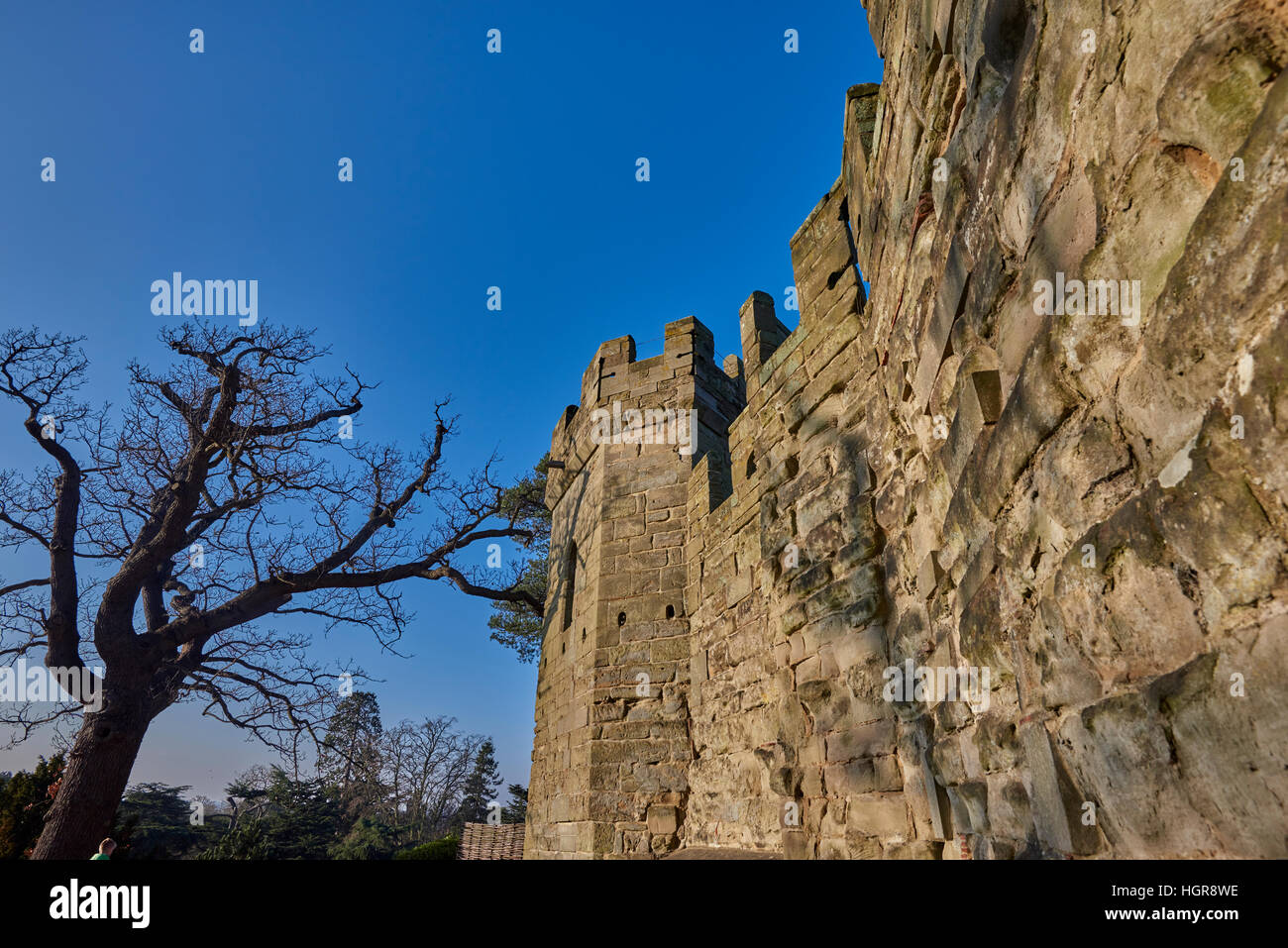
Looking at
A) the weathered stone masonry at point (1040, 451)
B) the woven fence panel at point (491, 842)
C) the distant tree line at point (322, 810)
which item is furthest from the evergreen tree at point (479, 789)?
the weathered stone masonry at point (1040, 451)

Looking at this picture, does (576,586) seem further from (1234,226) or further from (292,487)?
(1234,226)

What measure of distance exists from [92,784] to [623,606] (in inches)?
262

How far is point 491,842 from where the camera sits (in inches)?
595

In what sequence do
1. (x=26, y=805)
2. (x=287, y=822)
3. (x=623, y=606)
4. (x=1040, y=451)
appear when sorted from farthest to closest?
(x=287, y=822)
(x=26, y=805)
(x=623, y=606)
(x=1040, y=451)

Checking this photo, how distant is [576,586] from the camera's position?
7.13 meters

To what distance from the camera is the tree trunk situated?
7109mm

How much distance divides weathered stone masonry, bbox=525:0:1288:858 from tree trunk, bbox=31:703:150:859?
779cm

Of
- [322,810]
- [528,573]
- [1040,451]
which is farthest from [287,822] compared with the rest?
[1040,451]

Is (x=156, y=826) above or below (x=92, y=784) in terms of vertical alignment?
below

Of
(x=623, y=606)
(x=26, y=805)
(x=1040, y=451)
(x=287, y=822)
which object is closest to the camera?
(x=1040, y=451)

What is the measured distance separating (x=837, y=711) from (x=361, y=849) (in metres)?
22.1

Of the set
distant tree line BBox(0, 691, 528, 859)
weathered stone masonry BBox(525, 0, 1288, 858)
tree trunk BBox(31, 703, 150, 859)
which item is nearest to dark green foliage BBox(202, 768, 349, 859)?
distant tree line BBox(0, 691, 528, 859)

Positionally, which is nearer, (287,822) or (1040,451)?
(1040,451)

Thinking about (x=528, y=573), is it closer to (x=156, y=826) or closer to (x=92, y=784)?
(x=92, y=784)
